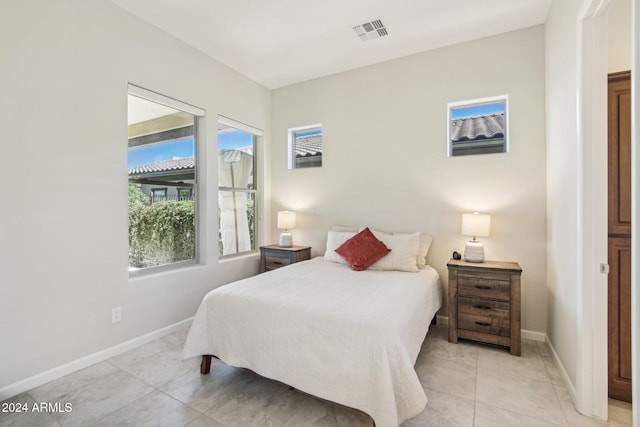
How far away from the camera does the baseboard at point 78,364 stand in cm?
196

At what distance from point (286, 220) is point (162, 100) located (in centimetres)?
200

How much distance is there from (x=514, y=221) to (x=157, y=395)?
3.42 meters

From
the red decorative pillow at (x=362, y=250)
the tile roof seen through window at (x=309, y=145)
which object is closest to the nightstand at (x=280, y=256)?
the red decorative pillow at (x=362, y=250)

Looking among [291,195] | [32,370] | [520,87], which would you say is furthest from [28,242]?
[520,87]

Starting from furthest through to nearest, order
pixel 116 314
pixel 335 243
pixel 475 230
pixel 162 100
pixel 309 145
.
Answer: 1. pixel 309 145
2. pixel 335 243
3. pixel 162 100
4. pixel 475 230
5. pixel 116 314

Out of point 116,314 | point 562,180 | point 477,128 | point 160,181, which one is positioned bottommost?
point 116,314

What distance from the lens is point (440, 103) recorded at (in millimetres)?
3260

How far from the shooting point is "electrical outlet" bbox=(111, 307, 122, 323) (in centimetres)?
251

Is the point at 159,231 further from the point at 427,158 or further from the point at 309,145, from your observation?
the point at 427,158

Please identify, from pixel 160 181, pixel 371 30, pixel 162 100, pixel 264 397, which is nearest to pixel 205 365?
pixel 264 397

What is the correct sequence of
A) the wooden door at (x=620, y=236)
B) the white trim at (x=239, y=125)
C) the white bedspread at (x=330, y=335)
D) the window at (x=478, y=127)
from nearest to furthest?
the white bedspread at (x=330, y=335) < the wooden door at (x=620, y=236) < the window at (x=478, y=127) < the white trim at (x=239, y=125)

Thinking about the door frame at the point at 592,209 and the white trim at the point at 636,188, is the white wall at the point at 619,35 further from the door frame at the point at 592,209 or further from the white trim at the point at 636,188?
the white trim at the point at 636,188

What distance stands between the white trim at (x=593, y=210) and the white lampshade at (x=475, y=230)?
100cm

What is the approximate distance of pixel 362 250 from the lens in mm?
3092
